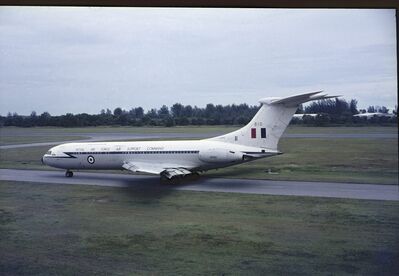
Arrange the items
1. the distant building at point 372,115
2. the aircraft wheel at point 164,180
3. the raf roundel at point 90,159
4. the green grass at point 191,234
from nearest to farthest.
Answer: the green grass at point 191,234 < the distant building at point 372,115 < the aircraft wheel at point 164,180 < the raf roundel at point 90,159

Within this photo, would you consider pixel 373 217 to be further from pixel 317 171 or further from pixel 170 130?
pixel 170 130

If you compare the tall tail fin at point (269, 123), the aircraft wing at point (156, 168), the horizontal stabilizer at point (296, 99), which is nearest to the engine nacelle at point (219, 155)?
the tall tail fin at point (269, 123)

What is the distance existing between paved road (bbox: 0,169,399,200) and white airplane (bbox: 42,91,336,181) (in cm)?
24

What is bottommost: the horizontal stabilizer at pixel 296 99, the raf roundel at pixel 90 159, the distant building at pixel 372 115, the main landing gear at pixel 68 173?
the main landing gear at pixel 68 173

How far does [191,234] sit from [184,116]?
1.50m

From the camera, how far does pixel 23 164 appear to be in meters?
5.25

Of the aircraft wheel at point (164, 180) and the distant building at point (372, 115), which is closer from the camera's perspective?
the distant building at point (372, 115)

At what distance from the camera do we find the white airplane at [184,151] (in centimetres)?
553

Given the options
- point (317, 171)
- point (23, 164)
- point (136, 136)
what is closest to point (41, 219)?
point (23, 164)

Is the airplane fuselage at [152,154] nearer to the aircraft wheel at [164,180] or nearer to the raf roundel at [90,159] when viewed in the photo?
the raf roundel at [90,159]

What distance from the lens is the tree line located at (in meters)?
4.80

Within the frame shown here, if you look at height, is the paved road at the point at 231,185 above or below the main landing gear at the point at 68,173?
below

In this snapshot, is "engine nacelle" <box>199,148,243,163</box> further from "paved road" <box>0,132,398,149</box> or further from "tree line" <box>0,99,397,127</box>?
"tree line" <box>0,99,397,127</box>

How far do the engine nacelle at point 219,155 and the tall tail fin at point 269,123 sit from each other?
0.97 feet
